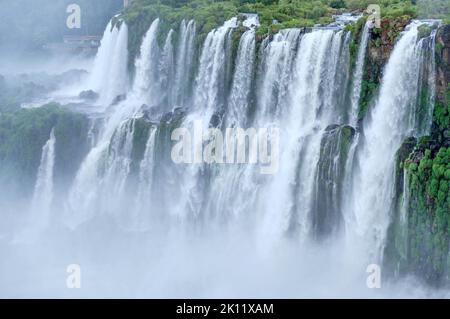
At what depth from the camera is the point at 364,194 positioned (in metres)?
22.6

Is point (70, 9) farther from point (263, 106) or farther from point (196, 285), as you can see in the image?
point (196, 285)

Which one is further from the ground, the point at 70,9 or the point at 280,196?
the point at 70,9

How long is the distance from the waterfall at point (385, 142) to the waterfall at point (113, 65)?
1354 centimetres

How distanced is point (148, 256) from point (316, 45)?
841cm

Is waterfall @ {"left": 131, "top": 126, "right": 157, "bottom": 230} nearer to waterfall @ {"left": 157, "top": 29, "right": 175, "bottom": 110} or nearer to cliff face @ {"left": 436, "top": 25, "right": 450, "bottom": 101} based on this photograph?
waterfall @ {"left": 157, "top": 29, "right": 175, "bottom": 110}

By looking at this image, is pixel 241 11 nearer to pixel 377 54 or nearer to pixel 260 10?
pixel 260 10

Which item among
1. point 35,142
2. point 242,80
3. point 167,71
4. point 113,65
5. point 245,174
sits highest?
point 113,65

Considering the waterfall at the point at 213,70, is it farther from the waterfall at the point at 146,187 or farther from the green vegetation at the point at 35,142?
the green vegetation at the point at 35,142

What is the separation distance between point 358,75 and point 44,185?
520 inches

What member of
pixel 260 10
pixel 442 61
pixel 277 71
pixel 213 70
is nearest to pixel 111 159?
pixel 213 70

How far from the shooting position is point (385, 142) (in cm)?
2250

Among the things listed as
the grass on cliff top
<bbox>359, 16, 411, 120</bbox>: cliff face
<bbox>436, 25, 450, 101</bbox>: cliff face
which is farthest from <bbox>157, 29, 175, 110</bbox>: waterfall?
<bbox>436, 25, 450, 101</bbox>: cliff face
